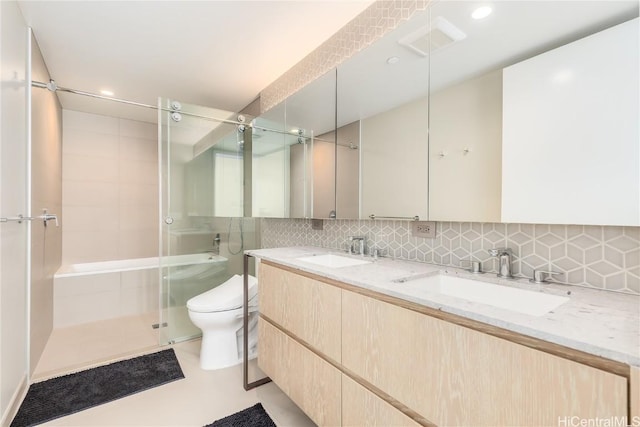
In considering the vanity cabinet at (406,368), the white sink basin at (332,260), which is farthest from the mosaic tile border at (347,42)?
the vanity cabinet at (406,368)

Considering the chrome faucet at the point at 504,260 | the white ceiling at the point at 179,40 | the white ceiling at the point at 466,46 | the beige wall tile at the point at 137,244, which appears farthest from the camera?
the beige wall tile at the point at 137,244

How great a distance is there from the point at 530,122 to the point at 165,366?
9.01 ft

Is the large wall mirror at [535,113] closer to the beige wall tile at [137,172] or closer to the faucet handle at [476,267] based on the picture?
the faucet handle at [476,267]

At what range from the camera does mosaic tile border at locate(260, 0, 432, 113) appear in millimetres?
1631

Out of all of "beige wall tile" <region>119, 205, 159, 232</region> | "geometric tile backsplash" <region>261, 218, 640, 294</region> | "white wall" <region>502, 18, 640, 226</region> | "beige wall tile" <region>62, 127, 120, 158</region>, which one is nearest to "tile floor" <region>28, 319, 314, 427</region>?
"geometric tile backsplash" <region>261, 218, 640, 294</region>

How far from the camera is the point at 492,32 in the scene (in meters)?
1.29

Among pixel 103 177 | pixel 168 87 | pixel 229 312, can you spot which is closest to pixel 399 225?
pixel 229 312

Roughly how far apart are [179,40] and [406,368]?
2.47m

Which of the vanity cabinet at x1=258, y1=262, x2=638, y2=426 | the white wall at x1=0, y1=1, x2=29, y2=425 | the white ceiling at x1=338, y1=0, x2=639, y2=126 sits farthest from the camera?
the white wall at x1=0, y1=1, x2=29, y2=425

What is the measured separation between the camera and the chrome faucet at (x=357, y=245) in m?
1.97

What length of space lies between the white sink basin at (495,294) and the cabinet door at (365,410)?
444 millimetres

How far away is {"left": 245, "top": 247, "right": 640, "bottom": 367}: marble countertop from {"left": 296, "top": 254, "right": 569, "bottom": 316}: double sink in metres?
0.02

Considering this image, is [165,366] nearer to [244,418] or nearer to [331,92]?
[244,418]

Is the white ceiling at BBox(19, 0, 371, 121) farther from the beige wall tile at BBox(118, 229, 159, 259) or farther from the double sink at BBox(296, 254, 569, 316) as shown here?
the beige wall tile at BBox(118, 229, 159, 259)
